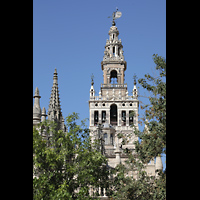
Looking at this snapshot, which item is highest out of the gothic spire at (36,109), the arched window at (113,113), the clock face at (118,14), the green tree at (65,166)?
the clock face at (118,14)

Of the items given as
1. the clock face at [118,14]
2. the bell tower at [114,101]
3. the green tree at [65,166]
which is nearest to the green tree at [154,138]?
the green tree at [65,166]

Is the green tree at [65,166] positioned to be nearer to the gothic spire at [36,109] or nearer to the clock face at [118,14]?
the gothic spire at [36,109]

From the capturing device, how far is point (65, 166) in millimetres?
28672

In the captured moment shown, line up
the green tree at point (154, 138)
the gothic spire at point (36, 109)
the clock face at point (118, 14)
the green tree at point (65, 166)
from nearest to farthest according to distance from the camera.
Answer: the green tree at point (154, 138) → the green tree at point (65, 166) → the gothic spire at point (36, 109) → the clock face at point (118, 14)

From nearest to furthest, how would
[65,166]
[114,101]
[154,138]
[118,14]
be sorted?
[154,138]
[65,166]
[114,101]
[118,14]

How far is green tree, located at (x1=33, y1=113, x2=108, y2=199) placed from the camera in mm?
26109

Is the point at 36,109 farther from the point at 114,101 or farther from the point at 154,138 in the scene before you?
the point at 114,101

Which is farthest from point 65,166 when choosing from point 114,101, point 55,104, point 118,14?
point 118,14

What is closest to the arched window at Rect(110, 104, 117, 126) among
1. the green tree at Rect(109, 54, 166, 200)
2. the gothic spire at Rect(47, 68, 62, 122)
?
the gothic spire at Rect(47, 68, 62, 122)

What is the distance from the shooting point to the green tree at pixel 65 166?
26.1 meters

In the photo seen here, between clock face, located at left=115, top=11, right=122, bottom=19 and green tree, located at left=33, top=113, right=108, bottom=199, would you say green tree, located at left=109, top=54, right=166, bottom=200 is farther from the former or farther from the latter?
clock face, located at left=115, top=11, right=122, bottom=19
